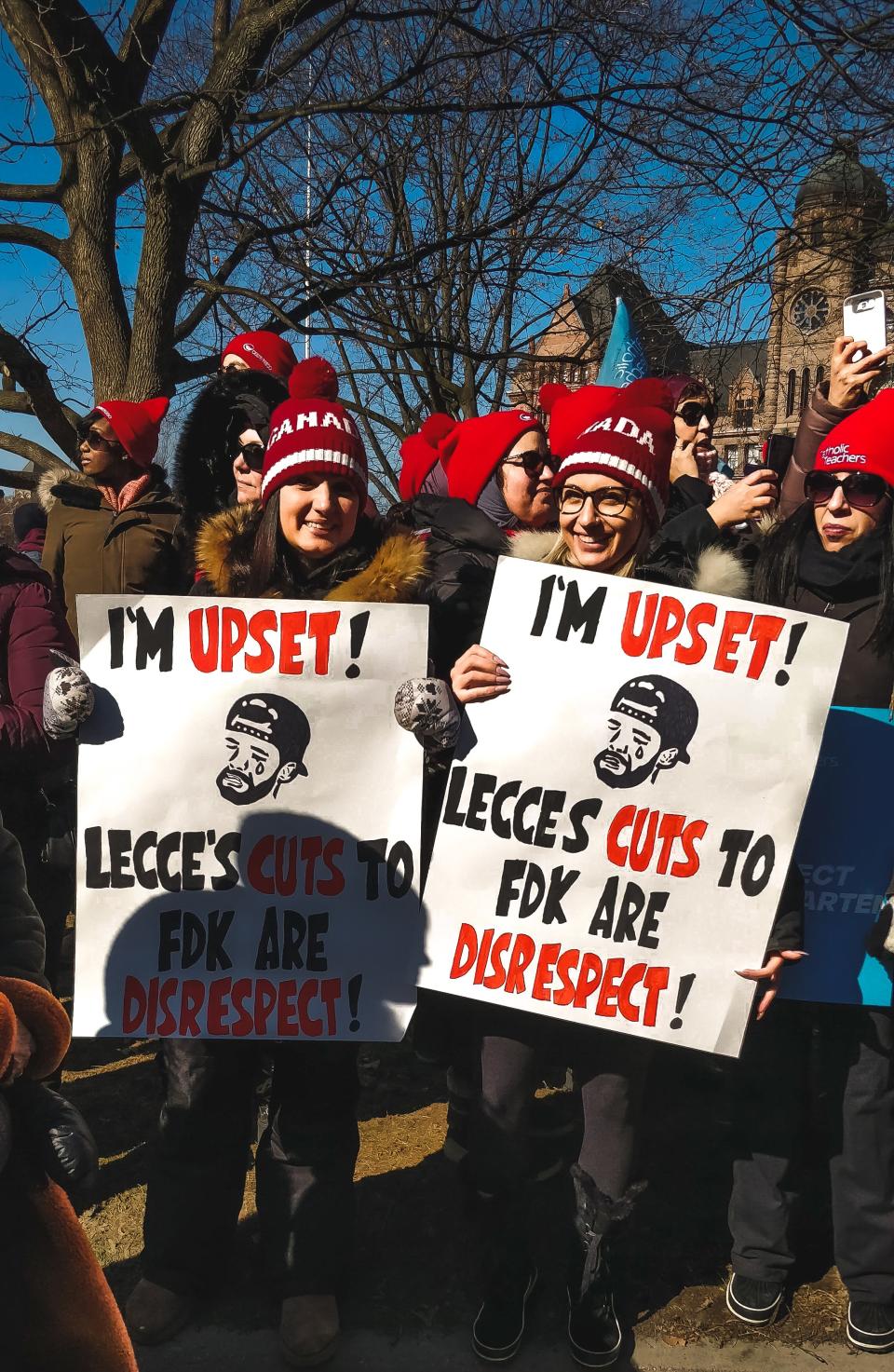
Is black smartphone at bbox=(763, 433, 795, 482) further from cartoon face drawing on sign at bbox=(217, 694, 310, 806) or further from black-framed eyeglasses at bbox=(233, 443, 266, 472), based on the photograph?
cartoon face drawing on sign at bbox=(217, 694, 310, 806)

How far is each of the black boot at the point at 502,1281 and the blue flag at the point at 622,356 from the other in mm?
3782

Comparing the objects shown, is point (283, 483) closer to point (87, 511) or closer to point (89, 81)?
point (87, 511)

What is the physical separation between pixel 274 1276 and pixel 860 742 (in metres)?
1.91

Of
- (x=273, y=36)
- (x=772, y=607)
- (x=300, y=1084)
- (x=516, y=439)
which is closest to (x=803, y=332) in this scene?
(x=273, y=36)

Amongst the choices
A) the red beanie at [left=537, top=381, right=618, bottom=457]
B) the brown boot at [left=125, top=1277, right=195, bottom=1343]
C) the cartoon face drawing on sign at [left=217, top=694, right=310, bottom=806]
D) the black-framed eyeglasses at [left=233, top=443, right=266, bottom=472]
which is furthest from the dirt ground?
the black-framed eyeglasses at [left=233, top=443, right=266, bottom=472]

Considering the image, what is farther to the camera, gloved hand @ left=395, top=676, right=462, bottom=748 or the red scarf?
the red scarf

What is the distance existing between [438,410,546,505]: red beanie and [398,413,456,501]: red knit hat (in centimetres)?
162

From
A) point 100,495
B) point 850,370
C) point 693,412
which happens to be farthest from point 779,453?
point 100,495

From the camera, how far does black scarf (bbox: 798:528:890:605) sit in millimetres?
2627

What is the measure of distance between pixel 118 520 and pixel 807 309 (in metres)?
4.94

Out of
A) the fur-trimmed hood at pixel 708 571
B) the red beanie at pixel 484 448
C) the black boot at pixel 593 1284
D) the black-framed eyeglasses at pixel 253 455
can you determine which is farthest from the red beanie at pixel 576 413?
the black boot at pixel 593 1284

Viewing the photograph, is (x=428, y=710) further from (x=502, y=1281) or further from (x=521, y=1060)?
(x=502, y=1281)

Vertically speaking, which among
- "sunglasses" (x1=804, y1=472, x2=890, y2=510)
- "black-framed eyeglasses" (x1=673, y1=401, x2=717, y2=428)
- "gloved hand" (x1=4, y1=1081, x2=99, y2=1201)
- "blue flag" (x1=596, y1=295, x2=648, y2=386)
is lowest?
"gloved hand" (x1=4, y1=1081, x2=99, y2=1201)

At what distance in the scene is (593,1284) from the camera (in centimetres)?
257
